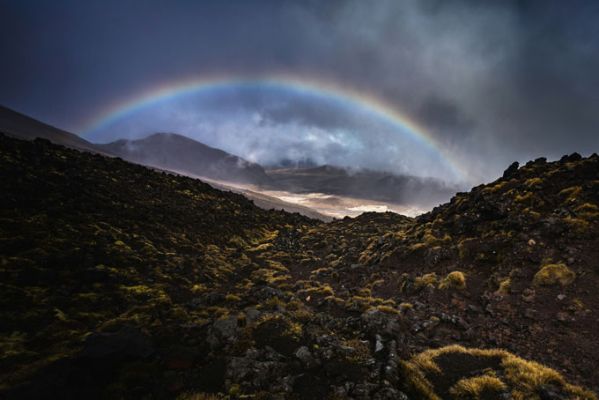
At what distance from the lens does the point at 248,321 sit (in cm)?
1487

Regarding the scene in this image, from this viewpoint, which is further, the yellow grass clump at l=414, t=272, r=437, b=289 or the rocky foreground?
the yellow grass clump at l=414, t=272, r=437, b=289

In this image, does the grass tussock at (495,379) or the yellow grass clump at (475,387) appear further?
the yellow grass clump at (475,387)

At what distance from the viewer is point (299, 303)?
20.1 metres

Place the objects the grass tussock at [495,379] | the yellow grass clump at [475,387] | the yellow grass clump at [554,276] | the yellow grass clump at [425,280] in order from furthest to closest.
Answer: the yellow grass clump at [425,280] < the yellow grass clump at [554,276] < the yellow grass clump at [475,387] < the grass tussock at [495,379]

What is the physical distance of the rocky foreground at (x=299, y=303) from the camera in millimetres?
10195

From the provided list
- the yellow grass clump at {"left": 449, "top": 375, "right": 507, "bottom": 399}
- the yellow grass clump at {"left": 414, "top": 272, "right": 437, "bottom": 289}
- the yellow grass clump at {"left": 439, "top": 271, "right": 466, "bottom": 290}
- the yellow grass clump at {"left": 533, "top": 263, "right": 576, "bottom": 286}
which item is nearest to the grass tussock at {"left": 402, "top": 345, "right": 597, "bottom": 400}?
the yellow grass clump at {"left": 449, "top": 375, "right": 507, "bottom": 399}

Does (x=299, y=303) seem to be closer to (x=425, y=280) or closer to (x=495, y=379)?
(x=425, y=280)

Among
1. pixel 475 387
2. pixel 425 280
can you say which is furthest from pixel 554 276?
pixel 475 387

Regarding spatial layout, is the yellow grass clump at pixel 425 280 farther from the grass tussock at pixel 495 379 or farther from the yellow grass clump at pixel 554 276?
the grass tussock at pixel 495 379

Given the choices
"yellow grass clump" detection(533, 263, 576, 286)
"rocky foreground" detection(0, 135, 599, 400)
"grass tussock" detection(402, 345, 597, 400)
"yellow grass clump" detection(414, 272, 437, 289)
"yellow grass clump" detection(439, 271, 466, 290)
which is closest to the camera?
"grass tussock" detection(402, 345, 597, 400)

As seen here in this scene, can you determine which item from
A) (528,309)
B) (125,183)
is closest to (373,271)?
(528,309)

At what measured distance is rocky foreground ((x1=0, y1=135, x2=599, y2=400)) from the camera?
33.4 feet

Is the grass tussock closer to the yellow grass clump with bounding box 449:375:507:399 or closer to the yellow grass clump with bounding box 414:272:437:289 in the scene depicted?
the yellow grass clump with bounding box 449:375:507:399

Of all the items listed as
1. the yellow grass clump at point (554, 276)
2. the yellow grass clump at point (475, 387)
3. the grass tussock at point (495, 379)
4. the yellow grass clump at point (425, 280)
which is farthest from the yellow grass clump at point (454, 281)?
the yellow grass clump at point (475, 387)
